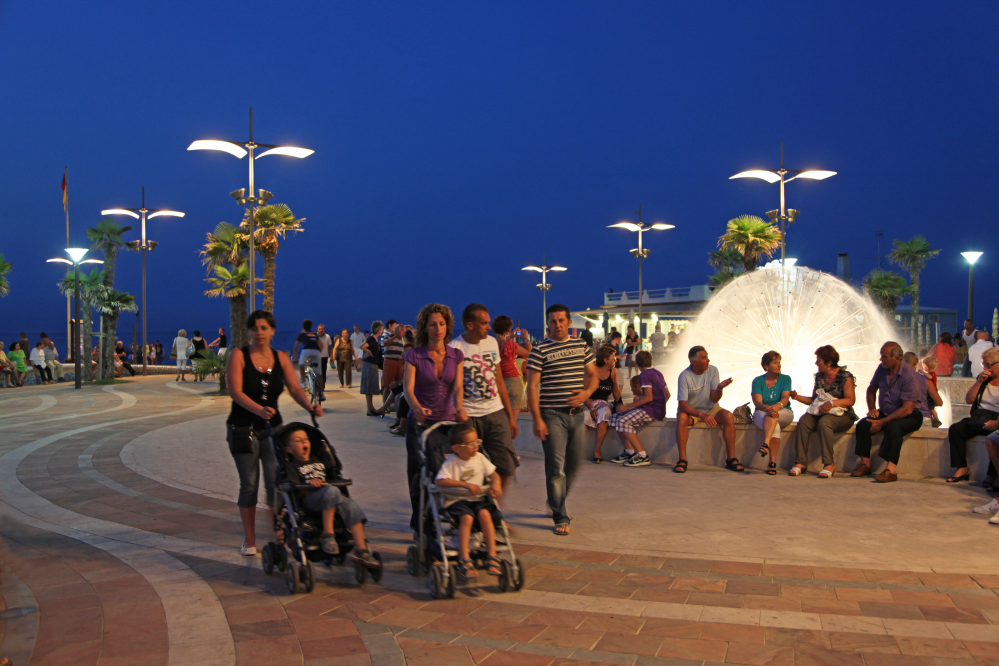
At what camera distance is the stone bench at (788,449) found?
839cm

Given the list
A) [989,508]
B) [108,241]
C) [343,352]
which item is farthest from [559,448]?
[108,241]

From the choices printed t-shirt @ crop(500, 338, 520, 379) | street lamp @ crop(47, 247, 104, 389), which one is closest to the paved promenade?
printed t-shirt @ crop(500, 338, 520, 379)

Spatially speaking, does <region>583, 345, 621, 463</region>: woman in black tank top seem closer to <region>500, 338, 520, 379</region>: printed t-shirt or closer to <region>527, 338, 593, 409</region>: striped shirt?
<region>500, 338, 520, 379</region>: printed t-shirt

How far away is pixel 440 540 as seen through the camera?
16.3 feet

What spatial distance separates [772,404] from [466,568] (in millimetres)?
5428

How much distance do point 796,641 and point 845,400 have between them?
5140 millimetres

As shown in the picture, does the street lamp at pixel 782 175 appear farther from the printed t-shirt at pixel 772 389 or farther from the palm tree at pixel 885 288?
the palm tree at pixel 885 288

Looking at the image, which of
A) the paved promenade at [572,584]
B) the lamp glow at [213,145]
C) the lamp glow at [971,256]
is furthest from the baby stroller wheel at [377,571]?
the lamp glow at [971,256]

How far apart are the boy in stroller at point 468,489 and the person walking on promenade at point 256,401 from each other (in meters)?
1.12

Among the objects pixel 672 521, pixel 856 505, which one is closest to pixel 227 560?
pixel 672 521

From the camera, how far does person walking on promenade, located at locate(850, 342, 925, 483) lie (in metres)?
8.30

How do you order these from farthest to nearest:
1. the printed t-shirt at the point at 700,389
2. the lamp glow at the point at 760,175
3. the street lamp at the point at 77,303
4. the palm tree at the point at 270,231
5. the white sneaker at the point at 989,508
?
the palm tree at the point at 270,231 → the lamp glow at the point at 760,175 → the street lamp at the point at 77,303 → the printed t-shirt at the point at 700,389 → the white sneaker at the point at 989,508

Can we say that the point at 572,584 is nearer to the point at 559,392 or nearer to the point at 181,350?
the point at 559,392

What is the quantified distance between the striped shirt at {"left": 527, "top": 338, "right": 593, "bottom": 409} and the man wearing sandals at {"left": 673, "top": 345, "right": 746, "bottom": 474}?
10.6 feet
